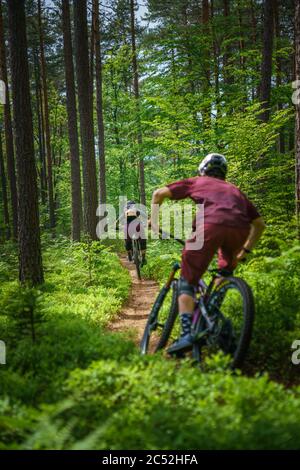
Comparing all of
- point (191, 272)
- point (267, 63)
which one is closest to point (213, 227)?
point (191, 272)

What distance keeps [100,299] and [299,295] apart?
15.8 ft

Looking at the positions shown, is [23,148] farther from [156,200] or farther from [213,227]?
[213,227]

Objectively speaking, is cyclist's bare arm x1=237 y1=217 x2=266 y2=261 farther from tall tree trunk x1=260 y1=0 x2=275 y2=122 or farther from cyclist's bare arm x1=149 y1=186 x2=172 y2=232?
tall tree trunk x1=260 y1=0 x2=275 y2=122

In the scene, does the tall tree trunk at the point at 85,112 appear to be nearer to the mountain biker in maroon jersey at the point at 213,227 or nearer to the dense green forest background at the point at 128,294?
the dense green forest background at the point at 128,294

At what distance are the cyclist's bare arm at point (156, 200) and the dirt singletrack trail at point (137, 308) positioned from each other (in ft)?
5.96

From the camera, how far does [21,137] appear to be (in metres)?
9.02

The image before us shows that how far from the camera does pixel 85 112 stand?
1350cm

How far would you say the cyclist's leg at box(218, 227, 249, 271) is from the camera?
164 inches

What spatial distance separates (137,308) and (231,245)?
5402 mm

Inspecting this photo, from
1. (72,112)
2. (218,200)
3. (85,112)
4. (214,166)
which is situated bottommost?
(218,200)

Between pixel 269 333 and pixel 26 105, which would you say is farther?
pixel 26 105

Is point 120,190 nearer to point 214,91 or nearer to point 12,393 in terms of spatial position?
point 214,91

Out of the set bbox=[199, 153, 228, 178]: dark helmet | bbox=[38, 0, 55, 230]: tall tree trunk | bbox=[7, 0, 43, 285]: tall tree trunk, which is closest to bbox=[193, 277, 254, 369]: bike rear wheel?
bbox=[199, 153, 228, 178]: dark helmet

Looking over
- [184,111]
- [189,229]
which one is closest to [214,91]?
[184,111]
